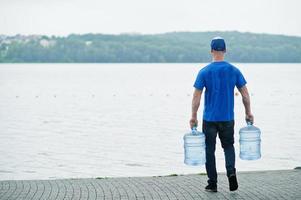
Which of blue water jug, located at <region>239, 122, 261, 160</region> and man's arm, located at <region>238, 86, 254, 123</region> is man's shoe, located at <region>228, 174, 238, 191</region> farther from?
man's arm, located at <region>238, 86, 254, 123</region>

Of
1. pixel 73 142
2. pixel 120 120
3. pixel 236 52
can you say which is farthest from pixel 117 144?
pixel 236 52

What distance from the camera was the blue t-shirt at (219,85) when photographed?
866 centimetres

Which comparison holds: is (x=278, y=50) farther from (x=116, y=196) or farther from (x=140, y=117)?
(x=116, y=196)

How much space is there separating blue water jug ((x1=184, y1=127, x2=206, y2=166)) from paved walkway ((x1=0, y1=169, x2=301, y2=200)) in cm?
40

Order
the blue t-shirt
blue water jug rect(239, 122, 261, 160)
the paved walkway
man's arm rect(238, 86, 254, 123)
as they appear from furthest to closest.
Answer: blue water jug rect(239, 122, 261, 160)
man's arm rect(238, 86, 254, 123)
the blue t-shirt
the paved walkway

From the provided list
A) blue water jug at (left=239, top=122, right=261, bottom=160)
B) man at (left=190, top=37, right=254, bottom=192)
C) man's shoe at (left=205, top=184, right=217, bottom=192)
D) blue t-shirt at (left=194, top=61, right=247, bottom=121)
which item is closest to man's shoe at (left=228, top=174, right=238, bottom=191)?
man at (left=190, top=37, right=254, bottom=192)

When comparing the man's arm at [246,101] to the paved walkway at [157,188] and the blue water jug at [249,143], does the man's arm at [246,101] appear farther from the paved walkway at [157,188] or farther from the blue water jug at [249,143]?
the paved walkway at [157,188]

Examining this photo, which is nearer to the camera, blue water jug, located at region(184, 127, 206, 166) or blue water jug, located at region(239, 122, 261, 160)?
blue water jug, located at region(184, 127, 206, 166)

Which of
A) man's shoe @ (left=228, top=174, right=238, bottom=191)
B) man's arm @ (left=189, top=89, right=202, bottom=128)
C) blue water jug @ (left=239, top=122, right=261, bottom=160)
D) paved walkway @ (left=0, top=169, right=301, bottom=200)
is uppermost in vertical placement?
man's arm @ (left=189, top=89, right=202, bottom=128)

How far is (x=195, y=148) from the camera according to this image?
363 inches

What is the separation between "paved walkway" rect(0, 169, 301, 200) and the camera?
8.56 meters

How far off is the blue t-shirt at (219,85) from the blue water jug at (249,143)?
0.77m

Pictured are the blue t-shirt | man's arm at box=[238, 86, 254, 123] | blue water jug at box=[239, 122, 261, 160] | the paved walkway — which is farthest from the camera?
blue water jug at box=[239, 122, 261, 160]

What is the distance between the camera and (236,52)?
17788cm
